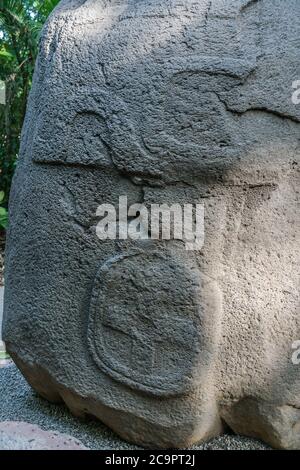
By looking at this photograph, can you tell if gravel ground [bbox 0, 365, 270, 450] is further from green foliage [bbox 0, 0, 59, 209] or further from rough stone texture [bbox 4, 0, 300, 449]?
green foliage [bbox 0, 0, 59, 209]

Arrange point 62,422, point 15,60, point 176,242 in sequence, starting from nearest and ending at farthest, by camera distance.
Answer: point 176,242 → point 62,422 → point 15,60

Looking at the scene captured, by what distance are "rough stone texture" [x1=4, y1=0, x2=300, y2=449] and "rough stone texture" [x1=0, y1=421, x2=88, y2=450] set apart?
2.9 inches

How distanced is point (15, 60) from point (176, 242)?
13.4ft

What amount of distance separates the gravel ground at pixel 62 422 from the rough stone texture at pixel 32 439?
0.08 ft

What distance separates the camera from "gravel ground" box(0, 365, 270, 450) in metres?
1.09

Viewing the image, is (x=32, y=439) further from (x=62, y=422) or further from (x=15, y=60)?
(x=15, y=60)

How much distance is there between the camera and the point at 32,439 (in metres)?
1.09

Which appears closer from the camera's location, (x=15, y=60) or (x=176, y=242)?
(x=176, y=242)

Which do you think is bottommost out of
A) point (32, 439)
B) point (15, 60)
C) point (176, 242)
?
point (32, 439)

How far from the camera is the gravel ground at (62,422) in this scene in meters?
1.09

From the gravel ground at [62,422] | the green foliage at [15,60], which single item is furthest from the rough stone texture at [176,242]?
the green foliage at [15,60]

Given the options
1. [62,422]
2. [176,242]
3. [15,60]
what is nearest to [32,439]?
[62,422]

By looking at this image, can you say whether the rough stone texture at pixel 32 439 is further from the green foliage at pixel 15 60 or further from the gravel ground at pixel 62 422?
the green foliage at pixel 15 60
